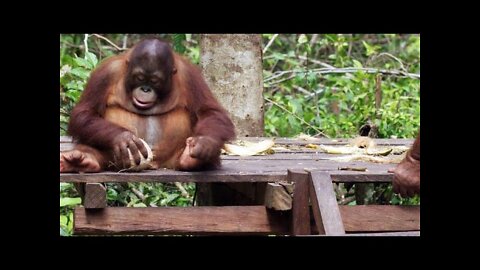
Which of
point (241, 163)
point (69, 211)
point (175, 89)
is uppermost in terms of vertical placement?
point (175, 89)

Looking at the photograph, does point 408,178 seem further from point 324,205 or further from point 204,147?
point 204,147

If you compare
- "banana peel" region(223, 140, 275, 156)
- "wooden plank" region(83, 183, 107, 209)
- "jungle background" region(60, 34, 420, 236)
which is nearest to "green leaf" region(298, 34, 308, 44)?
"jungle background" region(60, 34, 420, 236)

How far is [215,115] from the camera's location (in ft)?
13.7

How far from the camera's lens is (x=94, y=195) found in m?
3.69

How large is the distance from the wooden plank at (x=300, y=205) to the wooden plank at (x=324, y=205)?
0.04 m

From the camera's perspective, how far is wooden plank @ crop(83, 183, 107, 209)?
3.67 meters

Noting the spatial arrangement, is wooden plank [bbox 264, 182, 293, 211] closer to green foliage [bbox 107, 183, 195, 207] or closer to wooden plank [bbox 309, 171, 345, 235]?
wooden plank [bbox 309, 171, 345, 235]

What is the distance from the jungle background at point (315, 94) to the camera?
19.4 ft

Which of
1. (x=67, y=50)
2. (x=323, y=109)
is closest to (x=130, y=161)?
(x=323, y=109)

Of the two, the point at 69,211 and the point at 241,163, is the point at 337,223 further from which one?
the point at 69,211

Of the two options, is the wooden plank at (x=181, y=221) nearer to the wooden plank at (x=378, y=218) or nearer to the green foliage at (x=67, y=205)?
the wooden plank at (x=378, y=218)

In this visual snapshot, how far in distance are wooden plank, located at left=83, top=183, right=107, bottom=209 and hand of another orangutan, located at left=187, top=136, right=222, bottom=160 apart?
16.9 inches

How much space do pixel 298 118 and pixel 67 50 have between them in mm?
2392

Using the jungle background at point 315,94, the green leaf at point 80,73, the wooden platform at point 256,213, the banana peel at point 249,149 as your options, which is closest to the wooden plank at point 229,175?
the wooden platform at point 256,213
